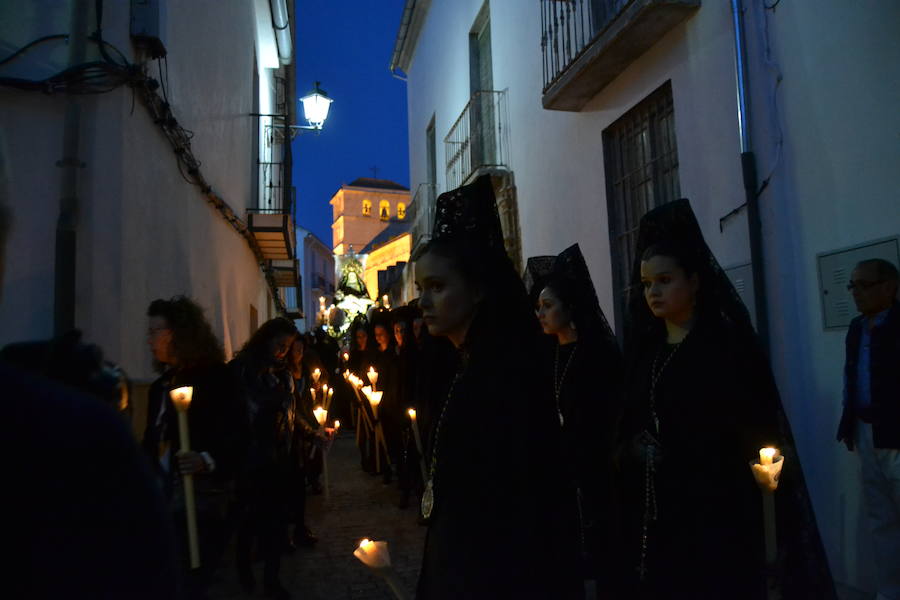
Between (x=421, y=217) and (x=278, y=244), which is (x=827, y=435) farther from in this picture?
(x=421, y=217)

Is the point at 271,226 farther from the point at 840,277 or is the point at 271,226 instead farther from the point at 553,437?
the point at 553,437

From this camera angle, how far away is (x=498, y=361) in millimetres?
1860

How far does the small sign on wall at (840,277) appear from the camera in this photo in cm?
426

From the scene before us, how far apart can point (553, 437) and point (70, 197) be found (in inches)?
169

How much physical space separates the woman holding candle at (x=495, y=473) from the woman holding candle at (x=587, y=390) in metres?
1.49

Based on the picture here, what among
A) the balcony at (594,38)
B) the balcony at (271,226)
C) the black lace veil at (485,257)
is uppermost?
the balcony at (594,38)

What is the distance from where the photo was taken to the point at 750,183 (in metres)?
5.26

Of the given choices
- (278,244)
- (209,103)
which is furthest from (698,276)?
(278,244)

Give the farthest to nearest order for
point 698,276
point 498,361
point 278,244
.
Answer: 1. point 278,244
2. point 698,276
3. point 498,361

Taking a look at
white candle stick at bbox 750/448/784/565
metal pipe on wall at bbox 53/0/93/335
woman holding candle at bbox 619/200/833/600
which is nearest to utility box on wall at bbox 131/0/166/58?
metal pipe on wall at bbox 53/0/93/335

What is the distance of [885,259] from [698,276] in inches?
73.6

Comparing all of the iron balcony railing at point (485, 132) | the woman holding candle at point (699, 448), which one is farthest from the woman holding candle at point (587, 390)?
the iron balcony railing at point (485, 132)

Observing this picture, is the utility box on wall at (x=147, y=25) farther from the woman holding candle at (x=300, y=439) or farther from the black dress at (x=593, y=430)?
the black dress at (x=593, y=430)

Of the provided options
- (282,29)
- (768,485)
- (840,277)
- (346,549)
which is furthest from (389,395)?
(282,29)
